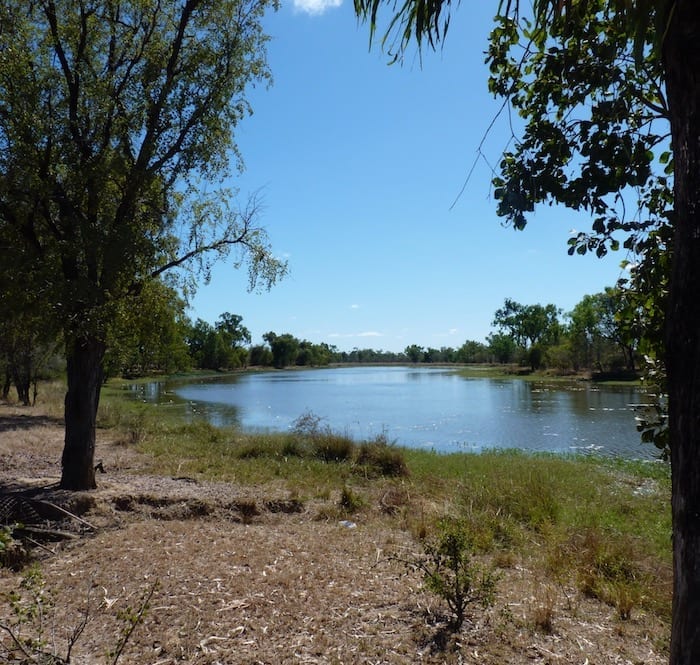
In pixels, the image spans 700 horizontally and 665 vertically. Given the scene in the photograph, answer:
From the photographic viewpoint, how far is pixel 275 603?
4438 mm

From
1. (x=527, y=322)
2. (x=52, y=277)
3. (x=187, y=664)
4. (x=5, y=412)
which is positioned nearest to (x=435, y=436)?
(x=5, y=412)

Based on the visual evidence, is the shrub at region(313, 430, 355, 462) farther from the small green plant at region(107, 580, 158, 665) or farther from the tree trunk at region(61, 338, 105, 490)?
the small green plant at region(107, 580, 158, 665)

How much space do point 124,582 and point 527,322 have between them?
349 feet

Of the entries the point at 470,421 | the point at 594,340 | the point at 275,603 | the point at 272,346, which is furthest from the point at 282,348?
the point at 275,603

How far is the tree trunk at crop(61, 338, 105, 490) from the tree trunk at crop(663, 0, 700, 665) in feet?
25.7

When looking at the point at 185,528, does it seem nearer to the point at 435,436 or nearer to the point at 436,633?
the point at 436,633

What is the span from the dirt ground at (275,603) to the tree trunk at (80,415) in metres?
0.54

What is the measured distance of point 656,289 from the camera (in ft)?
8.45

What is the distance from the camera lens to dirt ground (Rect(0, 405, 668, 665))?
3715 mm

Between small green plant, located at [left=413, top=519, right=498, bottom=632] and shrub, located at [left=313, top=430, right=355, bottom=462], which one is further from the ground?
small green plant, located at [left=413, top=519, right=498, bottom=632]

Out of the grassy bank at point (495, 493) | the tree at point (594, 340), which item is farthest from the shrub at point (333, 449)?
the tree at point (594, 340)

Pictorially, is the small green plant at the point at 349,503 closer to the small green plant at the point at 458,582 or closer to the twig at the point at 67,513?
the twig at the point at 67,513

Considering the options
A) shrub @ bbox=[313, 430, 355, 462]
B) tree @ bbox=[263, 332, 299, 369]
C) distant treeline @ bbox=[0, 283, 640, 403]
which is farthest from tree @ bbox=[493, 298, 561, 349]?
shrub @ bbox=[313, 430, 355, 462]

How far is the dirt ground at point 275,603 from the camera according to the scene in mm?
3715
